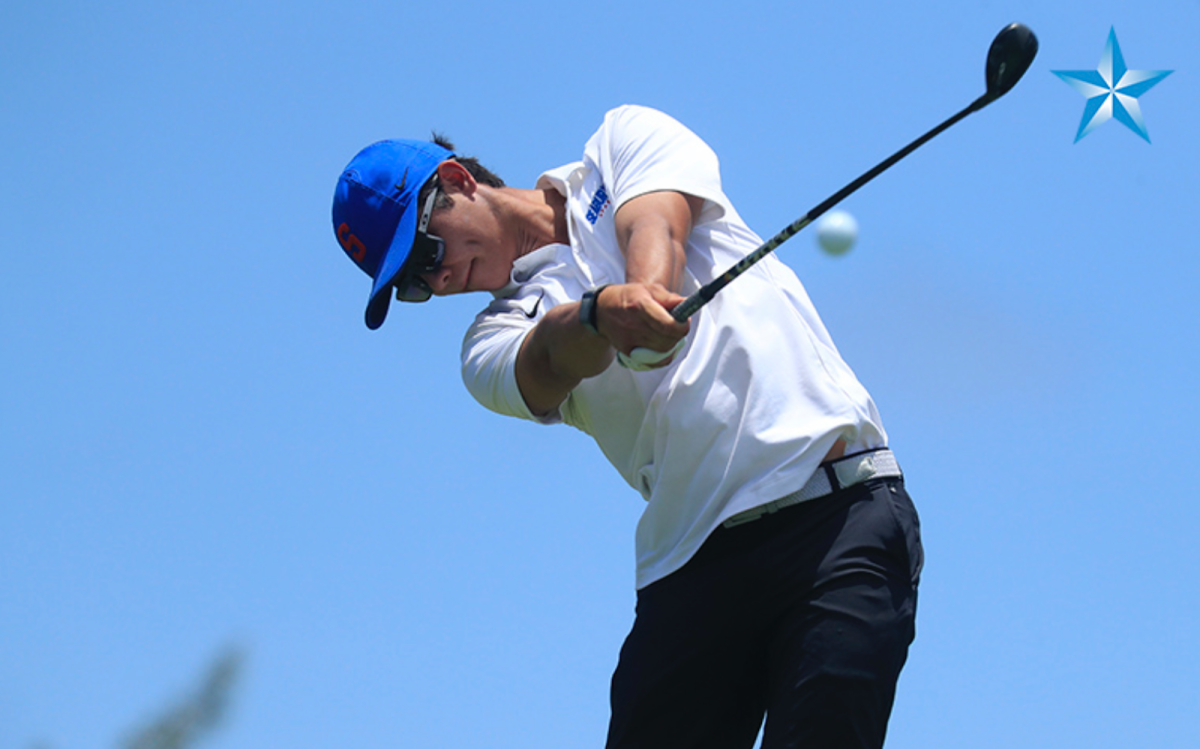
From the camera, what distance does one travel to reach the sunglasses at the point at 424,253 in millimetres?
4238

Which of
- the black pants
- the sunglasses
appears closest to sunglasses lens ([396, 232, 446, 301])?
the sunglasses

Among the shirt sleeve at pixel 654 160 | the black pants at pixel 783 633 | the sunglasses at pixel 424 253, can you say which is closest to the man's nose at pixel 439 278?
the sunglasses at pixel 424 253

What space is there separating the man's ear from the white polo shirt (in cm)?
33

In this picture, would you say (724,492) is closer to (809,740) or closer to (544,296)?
(809,740)

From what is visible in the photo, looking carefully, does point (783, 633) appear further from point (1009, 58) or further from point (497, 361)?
point (1009, 58)

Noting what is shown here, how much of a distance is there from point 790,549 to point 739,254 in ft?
3.06

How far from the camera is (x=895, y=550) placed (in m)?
3.44

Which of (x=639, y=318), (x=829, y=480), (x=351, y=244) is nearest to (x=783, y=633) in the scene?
(x=829, y=480)

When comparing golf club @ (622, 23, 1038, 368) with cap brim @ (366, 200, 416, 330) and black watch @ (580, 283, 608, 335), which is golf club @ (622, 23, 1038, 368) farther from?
Result: cap brim @ (366, 200, 416, 330)

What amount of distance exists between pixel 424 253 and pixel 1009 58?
76.9 inches

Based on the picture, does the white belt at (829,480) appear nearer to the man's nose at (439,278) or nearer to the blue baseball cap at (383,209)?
the man's nose at (439,278)

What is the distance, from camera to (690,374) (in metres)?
3.58

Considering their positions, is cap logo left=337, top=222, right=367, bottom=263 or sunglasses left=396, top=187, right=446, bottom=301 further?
cap logo left=337, top=222, right=367, bottom=263

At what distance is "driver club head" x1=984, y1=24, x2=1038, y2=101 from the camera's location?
3166 mm
